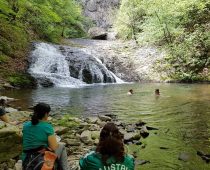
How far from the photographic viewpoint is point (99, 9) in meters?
67.4

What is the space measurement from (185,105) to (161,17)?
20.7m

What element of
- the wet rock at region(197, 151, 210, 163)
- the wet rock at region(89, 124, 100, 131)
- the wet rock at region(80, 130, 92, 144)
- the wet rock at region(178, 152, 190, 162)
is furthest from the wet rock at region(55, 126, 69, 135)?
the wet rock at region(197, 151, 210, 163)

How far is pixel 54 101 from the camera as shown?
17609mm

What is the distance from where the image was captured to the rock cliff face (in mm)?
66750

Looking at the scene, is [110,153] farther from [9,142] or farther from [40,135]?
[9,142]

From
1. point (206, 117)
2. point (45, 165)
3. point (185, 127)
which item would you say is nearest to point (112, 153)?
point (45, 165)

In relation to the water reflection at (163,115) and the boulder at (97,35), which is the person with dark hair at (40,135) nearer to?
the water reflection at (163,115)

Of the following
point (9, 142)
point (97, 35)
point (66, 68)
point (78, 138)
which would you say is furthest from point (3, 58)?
point (97, 35)

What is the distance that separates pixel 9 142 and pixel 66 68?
2442 cm

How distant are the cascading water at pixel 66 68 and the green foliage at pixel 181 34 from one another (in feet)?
21.2

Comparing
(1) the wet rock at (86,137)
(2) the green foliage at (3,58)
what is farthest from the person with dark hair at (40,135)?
(2) the green foliage at (3,58)

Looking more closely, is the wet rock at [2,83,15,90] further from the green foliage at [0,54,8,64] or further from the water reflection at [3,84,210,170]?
the water reflection at [3,84,210,170]

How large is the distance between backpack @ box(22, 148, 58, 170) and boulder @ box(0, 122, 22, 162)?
1.58 m

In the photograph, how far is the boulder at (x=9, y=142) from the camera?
616 cm
